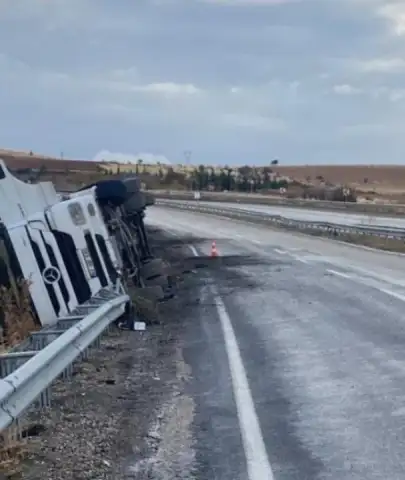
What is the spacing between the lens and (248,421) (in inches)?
A: 338

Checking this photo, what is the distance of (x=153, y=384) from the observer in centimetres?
1062

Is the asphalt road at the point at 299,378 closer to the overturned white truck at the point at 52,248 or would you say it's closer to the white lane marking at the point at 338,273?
the white lane marking at the point at 338,273

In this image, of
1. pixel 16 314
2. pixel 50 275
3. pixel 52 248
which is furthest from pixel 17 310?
pixel 52 248

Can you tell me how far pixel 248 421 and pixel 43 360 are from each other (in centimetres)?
175

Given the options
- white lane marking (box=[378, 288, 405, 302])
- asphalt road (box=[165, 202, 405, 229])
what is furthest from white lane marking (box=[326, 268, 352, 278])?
asphalt road (box=[165, 202, 405, 229])

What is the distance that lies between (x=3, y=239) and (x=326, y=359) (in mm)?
4332

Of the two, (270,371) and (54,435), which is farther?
(270,371)

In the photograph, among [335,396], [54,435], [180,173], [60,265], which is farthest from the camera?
[180,173]

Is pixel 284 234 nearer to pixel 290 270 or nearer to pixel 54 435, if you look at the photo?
pixel 290 270

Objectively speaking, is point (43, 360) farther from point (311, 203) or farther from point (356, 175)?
point (356, 175)

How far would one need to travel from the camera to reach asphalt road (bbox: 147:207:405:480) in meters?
7.29

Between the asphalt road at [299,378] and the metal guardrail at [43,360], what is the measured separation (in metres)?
1.22

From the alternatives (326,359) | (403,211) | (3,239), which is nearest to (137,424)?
(326,359)

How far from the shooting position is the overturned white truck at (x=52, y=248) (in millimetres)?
13227
